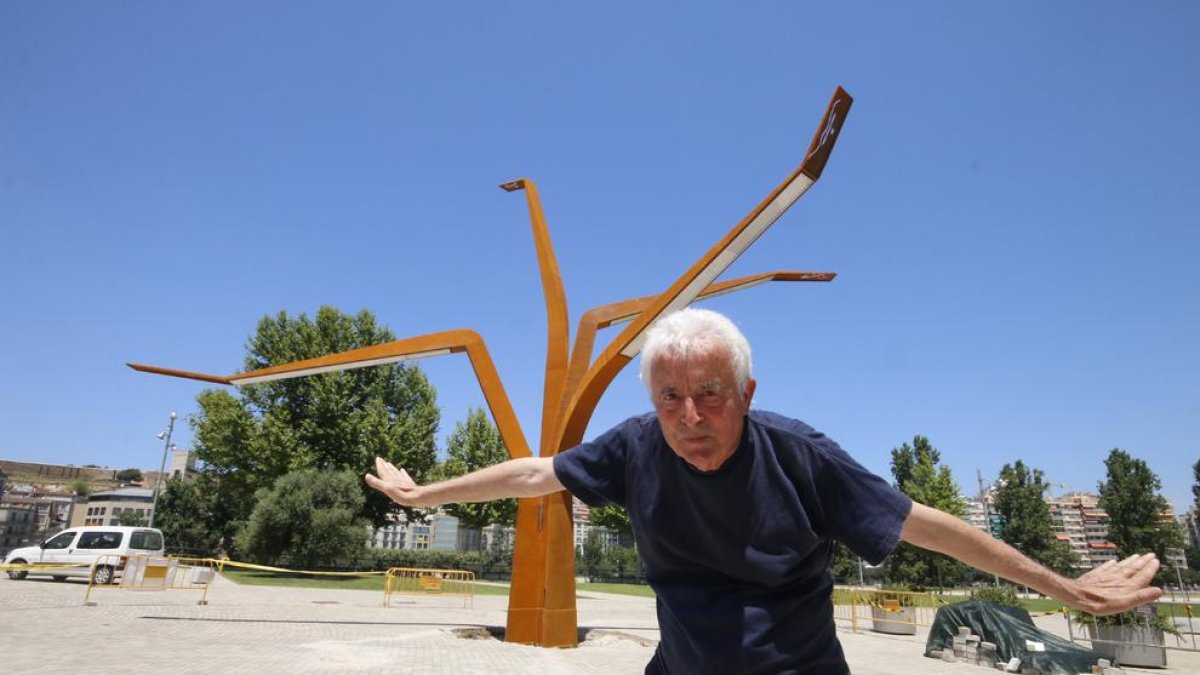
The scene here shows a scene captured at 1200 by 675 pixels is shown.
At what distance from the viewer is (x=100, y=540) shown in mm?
21891

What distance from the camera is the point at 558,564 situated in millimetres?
11109

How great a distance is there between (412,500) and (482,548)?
4818 cm

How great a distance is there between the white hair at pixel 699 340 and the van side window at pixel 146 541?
1026 inches

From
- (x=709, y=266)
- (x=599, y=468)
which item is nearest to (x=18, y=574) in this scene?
(x=709, y=266)

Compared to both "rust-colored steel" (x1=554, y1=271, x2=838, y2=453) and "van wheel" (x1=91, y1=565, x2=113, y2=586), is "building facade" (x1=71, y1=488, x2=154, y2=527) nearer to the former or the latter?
"van wheel" (x1=91, y1=565, x2=113, y2=586)

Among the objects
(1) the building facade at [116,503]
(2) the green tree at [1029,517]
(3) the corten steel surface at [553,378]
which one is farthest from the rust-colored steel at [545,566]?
(1) the building facade at [116,503]

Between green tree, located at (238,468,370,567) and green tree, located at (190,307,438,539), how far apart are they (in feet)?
5.68

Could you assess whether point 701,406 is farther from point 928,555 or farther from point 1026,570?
point 928,555

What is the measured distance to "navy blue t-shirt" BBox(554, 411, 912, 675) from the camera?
6.02 feet

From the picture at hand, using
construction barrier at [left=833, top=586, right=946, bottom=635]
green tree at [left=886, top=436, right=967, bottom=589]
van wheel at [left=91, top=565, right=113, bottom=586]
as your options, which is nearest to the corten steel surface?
construction barrier at [left=833, top=586, right=946, bottom=635]

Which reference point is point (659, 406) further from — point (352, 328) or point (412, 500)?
point (352, 328)

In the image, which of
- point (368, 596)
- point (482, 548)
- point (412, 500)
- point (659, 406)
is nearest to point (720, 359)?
point (659, 406)

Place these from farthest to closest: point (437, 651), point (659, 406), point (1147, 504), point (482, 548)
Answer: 1. point (1147, 504)
2. point (482, 548)
3. point (437, 651)
4. point (659, 406)

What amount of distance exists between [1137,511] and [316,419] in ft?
214
